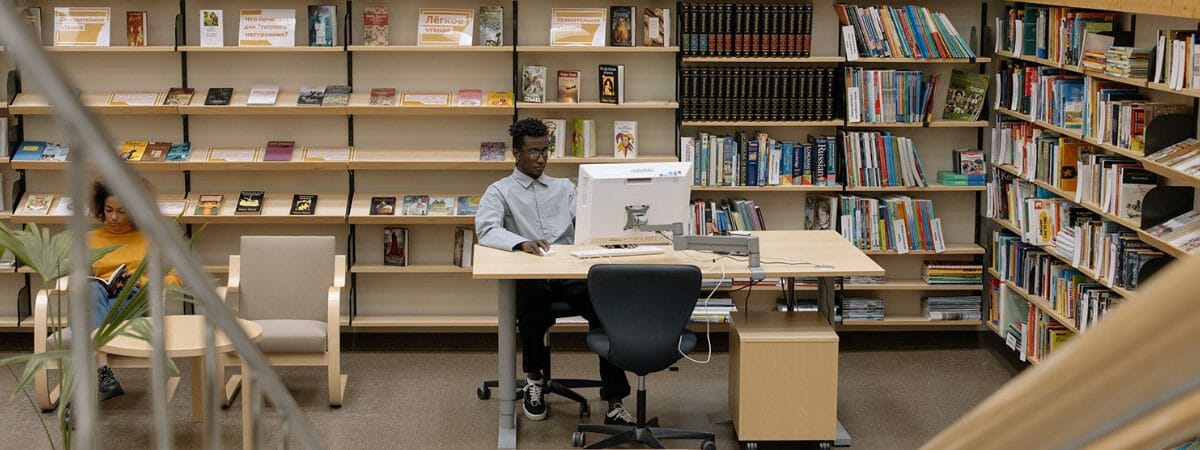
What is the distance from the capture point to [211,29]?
6.46 meters

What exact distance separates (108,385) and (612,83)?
278cm

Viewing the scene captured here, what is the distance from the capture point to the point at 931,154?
6.86 m

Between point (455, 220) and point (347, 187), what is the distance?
2.09 ft

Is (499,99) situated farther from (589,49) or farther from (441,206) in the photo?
(441,206)

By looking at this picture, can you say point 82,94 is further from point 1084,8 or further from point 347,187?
point 347,187

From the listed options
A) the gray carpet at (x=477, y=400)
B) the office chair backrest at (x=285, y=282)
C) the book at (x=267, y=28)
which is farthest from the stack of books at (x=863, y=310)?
the book at (x=267, y=28)

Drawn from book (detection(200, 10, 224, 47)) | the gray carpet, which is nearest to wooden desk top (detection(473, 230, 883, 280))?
the gray carpet

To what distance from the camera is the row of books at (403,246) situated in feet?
22.0

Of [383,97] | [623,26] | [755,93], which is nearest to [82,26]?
[383,97]

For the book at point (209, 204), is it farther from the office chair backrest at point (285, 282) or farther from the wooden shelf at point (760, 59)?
the wooden shelf at point (760, 59)

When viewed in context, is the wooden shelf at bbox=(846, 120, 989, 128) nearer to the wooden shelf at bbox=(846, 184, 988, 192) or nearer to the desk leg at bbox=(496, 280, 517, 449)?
the wooden shelf at bbox=(846, 184, 988, 192)

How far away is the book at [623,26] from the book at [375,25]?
1.15 meters

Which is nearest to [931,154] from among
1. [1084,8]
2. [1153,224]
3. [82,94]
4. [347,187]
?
[1084,8]

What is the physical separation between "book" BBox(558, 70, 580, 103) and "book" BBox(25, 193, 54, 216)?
2666 mm
